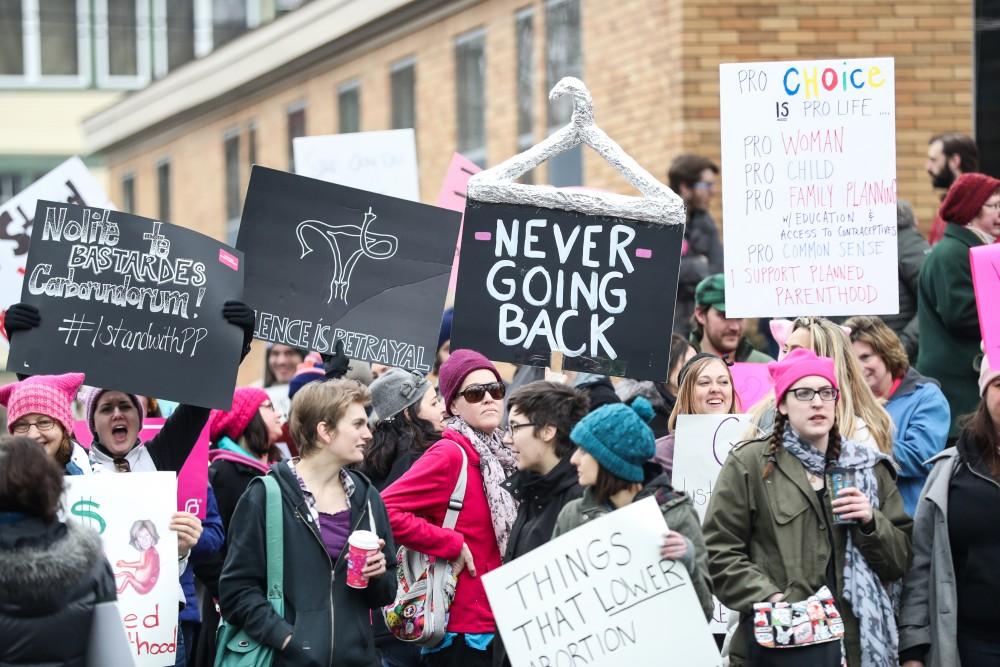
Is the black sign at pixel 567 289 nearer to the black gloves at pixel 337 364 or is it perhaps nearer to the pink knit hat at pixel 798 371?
the black gloves at pixel 337 364

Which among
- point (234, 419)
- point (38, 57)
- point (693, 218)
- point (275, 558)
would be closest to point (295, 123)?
point (693, 218)

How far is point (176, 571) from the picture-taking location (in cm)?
670

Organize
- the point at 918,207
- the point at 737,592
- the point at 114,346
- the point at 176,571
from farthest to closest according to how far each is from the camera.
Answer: the point at 918,207
the point at 114,346
the point at 176,571
the point at 737,592

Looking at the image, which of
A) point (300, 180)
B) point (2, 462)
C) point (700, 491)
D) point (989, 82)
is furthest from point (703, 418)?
point (989, 82)

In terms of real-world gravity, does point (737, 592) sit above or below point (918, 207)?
below

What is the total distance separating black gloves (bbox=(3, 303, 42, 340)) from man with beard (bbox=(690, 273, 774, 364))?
3.59 meters

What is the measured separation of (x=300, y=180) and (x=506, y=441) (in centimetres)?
172

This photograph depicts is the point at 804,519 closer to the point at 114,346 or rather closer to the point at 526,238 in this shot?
the point at 526,238

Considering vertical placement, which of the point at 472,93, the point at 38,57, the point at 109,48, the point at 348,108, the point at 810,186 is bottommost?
the point at 810,186

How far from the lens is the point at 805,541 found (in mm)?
6305

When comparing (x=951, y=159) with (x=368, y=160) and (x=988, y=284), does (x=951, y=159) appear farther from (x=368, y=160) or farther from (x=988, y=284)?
(x=368, y=160)

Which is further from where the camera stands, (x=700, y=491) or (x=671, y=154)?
(x=671, y=154)

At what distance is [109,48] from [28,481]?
1504 inches

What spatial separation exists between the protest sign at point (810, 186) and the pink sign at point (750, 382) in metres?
0.57
